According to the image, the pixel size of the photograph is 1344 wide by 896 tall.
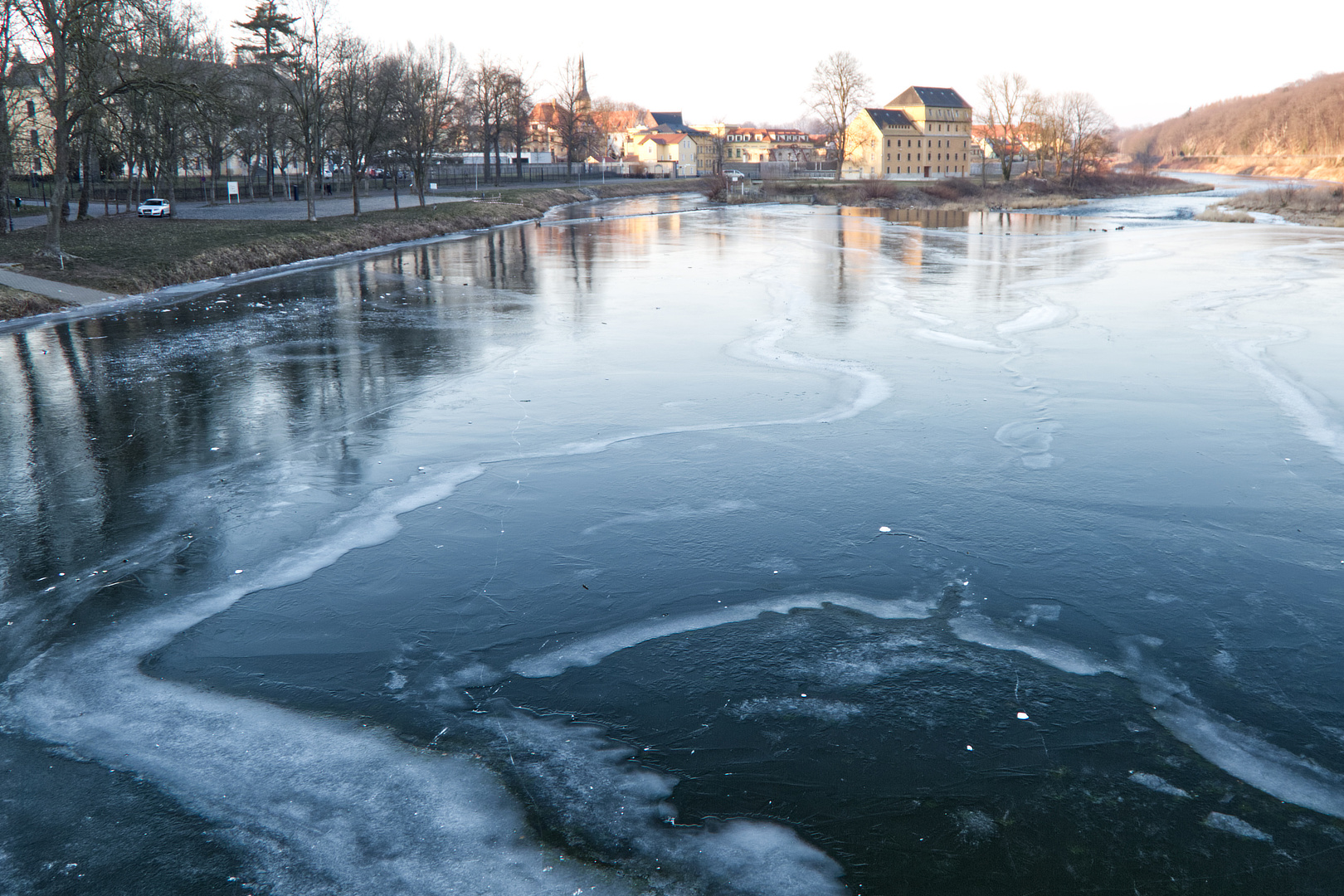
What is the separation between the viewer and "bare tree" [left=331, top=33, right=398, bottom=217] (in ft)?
139

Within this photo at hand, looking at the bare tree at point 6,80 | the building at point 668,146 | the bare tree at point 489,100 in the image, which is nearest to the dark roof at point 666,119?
the building at point 668,146

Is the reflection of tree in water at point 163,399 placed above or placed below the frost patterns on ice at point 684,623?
above

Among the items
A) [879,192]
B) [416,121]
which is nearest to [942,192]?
[879,192]

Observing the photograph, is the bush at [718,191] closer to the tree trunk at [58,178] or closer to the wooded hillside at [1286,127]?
the tree trunk at [58,178]

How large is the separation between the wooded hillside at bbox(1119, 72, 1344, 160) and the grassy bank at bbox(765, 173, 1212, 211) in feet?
200

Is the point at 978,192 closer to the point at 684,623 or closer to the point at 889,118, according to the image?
the point at 889,118

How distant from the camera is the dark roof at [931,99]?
118125 millimetres

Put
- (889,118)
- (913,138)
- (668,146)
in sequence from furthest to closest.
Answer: (668,146), (913,138), (889,118)

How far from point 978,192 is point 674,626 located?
3072 inches

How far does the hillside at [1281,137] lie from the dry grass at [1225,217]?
223ft

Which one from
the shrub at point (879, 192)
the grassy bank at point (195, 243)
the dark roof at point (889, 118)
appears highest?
the dark roof at point (889, 118)

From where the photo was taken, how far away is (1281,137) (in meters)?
160

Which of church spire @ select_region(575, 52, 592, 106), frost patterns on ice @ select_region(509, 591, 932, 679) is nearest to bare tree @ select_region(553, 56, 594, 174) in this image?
church spire @ select_region(575, 52, 592, 106)

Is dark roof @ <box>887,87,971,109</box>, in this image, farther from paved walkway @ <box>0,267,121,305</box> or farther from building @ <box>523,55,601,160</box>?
paved walkway @ <box>0,267,121,305</box>
